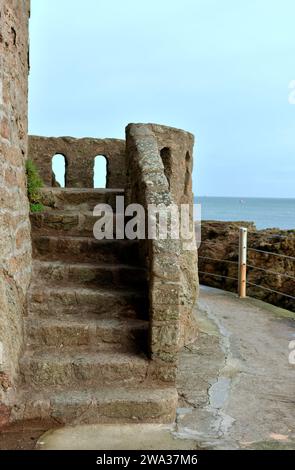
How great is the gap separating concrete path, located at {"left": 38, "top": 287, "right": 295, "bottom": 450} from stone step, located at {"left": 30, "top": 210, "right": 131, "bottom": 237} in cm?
178

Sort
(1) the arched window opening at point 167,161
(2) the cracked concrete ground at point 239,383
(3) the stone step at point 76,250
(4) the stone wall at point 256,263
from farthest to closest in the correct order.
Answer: (4) the stone wall at point 256,263
(1) the arched window opening at point 167,161
(3) the stone step at point 76,250
(2) the cracked concrete ground at point 239,383

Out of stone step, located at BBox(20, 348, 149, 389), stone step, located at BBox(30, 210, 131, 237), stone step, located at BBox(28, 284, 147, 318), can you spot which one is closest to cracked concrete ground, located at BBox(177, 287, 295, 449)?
stone step, located at BBox(20, 348, 149, 389)

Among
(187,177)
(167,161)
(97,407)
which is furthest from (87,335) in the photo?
(187,177)

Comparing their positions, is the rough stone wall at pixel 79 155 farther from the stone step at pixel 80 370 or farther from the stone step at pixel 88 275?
the stone step at pixel 80 370

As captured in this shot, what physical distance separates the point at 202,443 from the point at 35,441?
116 centimetres

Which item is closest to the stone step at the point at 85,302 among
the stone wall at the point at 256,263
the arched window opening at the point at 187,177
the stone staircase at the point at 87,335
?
the stone staircase at the point at 87,335

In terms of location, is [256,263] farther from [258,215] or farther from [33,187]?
[258,215]

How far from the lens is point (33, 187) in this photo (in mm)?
5566

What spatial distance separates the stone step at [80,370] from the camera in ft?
13.5

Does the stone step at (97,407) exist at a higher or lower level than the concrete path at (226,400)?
higher

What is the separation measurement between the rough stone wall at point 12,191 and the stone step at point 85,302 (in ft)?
0.59

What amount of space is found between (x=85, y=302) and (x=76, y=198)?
1886 mm

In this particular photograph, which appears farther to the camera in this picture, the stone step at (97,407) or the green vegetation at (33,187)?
the green vegetation at (33,187)

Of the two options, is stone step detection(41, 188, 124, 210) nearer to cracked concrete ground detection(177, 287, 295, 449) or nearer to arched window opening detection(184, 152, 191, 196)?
arched window opening detection(184, 152, 191, 196)
